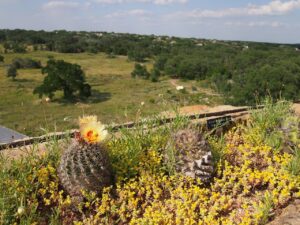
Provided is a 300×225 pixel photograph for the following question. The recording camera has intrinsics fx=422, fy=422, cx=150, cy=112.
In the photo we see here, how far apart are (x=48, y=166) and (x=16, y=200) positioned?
57cm

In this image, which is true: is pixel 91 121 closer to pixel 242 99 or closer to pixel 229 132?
pixel 229 132

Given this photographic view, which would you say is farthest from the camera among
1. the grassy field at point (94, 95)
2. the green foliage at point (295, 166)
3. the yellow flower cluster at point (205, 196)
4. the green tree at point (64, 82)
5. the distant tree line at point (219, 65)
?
the green tree at point (64, 82)

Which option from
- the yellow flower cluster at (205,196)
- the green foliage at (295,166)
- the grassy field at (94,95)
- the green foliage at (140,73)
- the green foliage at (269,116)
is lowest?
the grassy field at (94,95)

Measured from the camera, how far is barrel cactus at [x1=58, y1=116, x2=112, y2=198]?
332cm

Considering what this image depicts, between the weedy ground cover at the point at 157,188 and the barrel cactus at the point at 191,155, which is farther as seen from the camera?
the barrel cactus at the point at 191,155

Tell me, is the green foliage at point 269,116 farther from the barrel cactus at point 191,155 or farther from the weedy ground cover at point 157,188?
the barrel cactus at point 191,155

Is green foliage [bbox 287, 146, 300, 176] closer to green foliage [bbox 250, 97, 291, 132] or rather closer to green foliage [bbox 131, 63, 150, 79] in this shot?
green foliage [bbox 250, 97, 291, 132]

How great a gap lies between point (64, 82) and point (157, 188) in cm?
4672

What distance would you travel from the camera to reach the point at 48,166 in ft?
11.9

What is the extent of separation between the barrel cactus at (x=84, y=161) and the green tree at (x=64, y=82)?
4332 centimetres

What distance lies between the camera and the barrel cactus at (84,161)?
3320 mm

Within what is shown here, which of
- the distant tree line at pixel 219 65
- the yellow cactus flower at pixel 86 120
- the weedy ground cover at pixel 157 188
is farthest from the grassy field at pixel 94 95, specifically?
the yellow cactus flower at pixel 86 120

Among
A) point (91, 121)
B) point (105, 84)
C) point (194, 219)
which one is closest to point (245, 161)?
point (194, 219)

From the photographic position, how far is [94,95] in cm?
5016
